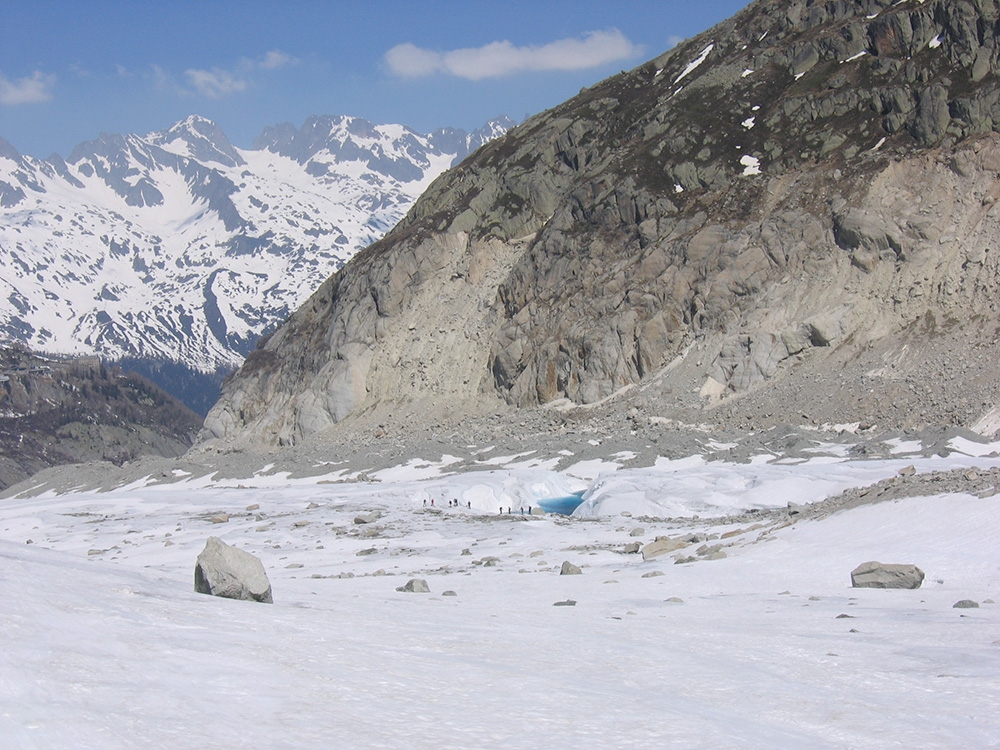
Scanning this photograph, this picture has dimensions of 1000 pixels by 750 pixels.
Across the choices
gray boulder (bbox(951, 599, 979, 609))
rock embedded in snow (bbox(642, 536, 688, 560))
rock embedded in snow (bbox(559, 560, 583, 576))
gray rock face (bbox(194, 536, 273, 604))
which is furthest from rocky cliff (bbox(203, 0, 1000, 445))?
gray rock face (bbox(194, 536, 273, 604))

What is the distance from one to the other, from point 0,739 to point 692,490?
96.4ft

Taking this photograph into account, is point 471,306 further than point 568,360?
Yes

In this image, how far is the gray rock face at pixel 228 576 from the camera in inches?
436

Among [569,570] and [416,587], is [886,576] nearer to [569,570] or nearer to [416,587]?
[569,570]

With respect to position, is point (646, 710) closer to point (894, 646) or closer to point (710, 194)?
point (894, 646)

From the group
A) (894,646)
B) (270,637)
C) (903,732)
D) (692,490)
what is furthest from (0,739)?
(692,490)

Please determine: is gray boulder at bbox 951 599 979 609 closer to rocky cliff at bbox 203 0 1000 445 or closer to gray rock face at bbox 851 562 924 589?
gray rock face at bbox 851 562 924 589

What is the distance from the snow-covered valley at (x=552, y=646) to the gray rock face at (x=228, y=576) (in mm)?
343

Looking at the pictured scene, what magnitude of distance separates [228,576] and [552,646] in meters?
3.94

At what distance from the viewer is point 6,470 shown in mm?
178000

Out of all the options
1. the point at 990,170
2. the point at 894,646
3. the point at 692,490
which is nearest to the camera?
the point at 894,646

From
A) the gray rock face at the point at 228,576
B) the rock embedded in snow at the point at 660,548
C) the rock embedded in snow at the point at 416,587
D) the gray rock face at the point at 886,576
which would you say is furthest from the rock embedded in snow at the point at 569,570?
the gray rock face at the point at 228,576

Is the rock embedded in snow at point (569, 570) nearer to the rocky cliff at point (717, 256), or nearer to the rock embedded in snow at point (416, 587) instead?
the rock embedded in snow at point (416, 587)

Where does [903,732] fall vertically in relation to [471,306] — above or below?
below
